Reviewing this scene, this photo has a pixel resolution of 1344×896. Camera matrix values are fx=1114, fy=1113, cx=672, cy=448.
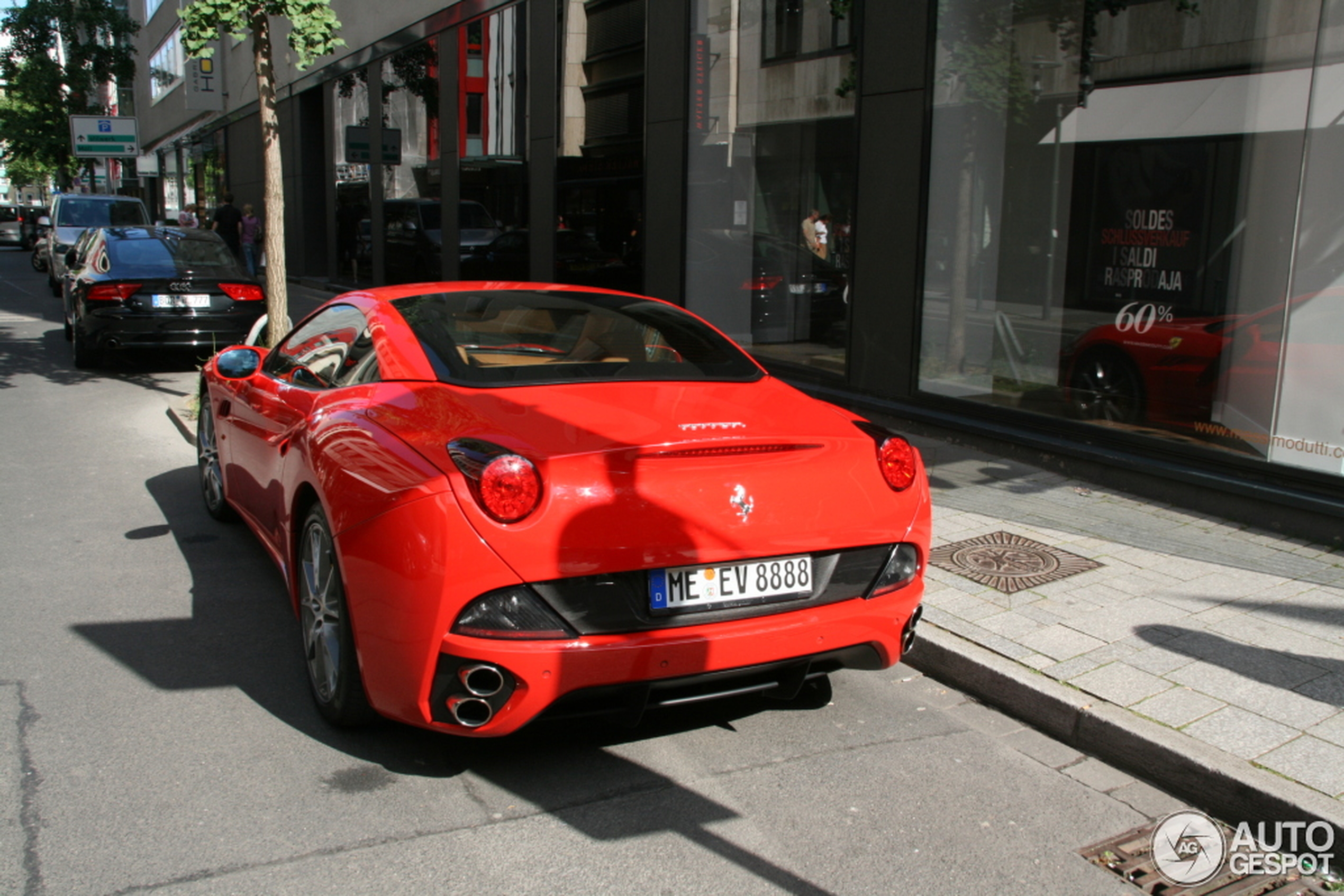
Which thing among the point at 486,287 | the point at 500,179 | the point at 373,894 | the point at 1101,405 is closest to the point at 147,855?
the point at 373,894

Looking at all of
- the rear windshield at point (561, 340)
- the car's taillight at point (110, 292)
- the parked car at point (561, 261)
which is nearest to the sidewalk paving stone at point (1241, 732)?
the rear windshield at point (561, 340)

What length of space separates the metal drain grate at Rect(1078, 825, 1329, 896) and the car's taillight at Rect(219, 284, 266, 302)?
11.3 meters

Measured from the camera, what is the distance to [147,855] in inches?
118

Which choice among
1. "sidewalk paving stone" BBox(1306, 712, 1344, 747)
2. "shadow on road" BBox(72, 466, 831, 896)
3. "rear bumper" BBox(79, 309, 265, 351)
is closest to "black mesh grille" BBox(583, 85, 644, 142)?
"rear bumper" BBox(79, 309, 265, 351)

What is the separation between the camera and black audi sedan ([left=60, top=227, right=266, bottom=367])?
12.1 m

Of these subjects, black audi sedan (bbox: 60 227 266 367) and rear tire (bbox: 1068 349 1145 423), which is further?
black audi sedan (bbox: 60 227 266 367)

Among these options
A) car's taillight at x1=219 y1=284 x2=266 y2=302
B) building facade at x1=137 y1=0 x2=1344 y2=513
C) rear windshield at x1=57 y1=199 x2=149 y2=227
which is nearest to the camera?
building facade at x1=137 y1=0 x2=1344 y2=513

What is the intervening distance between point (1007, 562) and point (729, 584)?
2816mm

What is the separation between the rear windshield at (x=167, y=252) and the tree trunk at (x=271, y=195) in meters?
2.60

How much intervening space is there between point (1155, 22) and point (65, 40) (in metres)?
42.6

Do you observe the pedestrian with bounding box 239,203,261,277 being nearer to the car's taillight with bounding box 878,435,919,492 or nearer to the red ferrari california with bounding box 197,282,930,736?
the red ferrari california with bounding box 197,282,930,736

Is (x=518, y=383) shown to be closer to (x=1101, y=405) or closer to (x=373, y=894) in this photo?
(x=373, y=894)

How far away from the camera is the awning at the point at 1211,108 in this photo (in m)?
6.59

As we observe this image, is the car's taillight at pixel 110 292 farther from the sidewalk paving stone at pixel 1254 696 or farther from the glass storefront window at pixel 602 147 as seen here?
the sidewalk paving stone at pixel 1254 696
